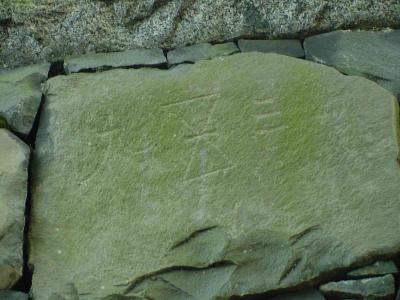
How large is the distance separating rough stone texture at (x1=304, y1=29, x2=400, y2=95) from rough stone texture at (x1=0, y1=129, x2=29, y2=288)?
89cm

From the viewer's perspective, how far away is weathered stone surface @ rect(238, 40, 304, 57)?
2.22 metres

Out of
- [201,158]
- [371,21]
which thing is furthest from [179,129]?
[371,21]

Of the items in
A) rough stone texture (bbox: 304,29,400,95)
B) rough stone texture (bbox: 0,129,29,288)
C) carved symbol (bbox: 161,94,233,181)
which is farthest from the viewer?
rough stone texture (bbox: 304,29,400,95)

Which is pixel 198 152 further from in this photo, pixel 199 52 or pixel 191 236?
pixel 199 52

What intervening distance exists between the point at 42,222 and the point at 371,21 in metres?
1.13

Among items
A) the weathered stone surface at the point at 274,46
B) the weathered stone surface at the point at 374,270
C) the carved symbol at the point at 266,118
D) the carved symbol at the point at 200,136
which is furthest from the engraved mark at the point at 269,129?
the weathered stone surface at the point at 374,270

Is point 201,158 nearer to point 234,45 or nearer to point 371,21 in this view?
point 234,45

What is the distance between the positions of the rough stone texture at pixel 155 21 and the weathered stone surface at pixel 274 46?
1.2 inches

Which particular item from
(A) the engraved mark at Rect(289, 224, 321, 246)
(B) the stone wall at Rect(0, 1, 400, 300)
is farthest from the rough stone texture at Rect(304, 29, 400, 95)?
(A) the engraved mark at Rect(289, 224, 321, 246)

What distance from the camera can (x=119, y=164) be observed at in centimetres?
199

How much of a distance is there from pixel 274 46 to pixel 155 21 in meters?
0.36

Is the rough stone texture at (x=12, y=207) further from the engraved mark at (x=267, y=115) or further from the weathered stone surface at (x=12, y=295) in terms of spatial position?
the engraved mark at (x=267, y=115)

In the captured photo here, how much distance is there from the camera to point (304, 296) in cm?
188

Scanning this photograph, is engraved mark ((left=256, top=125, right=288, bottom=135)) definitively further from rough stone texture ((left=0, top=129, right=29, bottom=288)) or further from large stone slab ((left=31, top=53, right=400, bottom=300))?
rough stone texture ((left=0, top=129, right=29, bottom=288))
